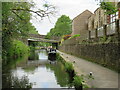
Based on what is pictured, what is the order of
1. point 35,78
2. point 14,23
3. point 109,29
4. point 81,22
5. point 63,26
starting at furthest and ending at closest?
point 63,26, point 81,22, point 14,23, point 109,29, point 35,78

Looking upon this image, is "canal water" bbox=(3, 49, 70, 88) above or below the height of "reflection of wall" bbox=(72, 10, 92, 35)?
below

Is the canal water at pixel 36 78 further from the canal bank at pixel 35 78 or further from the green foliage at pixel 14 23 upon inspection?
the green foliage at pixel 14 23

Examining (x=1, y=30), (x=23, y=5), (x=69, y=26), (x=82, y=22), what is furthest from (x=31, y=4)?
(x=69, y=26)

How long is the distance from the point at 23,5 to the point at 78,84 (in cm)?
729

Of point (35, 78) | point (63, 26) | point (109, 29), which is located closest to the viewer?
point (35, 78)

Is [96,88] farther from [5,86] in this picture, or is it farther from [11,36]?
[11,36]

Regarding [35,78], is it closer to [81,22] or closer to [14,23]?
[14,23]

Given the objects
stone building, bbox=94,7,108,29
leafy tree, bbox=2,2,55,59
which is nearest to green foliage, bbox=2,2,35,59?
leafy tree, bbox=2,2,55,59

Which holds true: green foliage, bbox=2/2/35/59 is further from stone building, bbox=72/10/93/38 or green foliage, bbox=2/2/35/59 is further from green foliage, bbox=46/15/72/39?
green foliage, bbox=46/15/72/39

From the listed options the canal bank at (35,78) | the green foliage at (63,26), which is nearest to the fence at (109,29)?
the canal bank at (35,78)

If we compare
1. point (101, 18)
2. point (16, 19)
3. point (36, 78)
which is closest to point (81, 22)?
point (101, 18)

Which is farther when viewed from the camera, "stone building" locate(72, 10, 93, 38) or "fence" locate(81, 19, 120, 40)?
"stone building" locate(72, 10, 93, 38)

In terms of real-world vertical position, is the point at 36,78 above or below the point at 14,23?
below

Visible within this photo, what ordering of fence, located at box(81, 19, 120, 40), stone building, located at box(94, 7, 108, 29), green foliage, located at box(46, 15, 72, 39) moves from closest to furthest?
fence, located at box(81, 19, 120, 40)
stone building, located at box(94, 7, 108, 29)
green foliage, located at box(46, 15, 72, 39)
